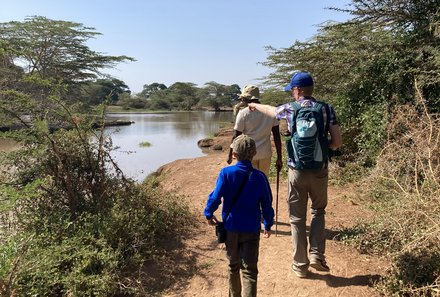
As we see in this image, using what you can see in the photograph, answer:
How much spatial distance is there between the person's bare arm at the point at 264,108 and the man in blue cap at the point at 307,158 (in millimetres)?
196

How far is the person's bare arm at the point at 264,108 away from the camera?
3684mm

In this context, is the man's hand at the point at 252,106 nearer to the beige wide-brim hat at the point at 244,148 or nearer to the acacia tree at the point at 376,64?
the beige wide-brim hat at the point at 244,148

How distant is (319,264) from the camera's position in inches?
133

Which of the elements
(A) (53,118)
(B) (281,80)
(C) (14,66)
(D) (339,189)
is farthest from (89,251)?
(C) (14,66)

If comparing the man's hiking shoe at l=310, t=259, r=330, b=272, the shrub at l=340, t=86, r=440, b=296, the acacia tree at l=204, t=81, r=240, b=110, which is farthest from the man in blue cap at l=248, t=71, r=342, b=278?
the acacia tree at l=204, t=81, r=240, b=110

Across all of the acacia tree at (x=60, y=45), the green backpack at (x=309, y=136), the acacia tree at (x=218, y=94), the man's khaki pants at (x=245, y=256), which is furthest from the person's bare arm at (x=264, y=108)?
the acacia tree at (x=218, y=94)

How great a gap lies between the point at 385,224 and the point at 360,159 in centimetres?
364

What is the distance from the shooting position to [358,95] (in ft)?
26.4

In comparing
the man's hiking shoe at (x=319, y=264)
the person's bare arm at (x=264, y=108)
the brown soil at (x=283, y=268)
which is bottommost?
the brown soil at (x=283, y=268)

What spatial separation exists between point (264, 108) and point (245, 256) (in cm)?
163

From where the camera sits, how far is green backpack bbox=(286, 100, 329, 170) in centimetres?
309

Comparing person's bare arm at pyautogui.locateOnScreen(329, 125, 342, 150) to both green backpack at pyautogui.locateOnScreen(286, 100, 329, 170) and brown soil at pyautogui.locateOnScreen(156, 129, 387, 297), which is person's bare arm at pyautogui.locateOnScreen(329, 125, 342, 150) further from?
brown soil at pyautogui.locateOnScreen(156, 129, 387, 297)

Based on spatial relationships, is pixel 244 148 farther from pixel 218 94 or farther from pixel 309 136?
pixel 218 94

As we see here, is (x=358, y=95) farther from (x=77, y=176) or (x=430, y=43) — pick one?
(x=77, y=176)
